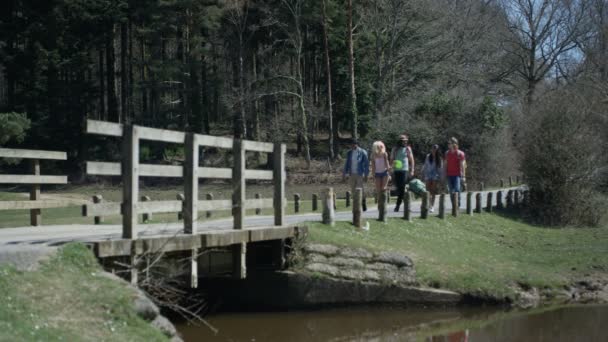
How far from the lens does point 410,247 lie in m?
18.0

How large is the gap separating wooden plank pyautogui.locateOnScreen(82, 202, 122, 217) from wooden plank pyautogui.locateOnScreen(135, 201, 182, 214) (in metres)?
0.31

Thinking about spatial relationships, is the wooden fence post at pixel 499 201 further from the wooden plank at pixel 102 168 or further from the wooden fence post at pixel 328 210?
the wooden plank at pixel 102 168

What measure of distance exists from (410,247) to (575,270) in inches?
156

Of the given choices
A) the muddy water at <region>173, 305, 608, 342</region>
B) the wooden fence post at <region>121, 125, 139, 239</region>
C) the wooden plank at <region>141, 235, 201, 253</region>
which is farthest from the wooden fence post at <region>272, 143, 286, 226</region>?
the wooden fence post at <region>121, 125, 139, 239</region>

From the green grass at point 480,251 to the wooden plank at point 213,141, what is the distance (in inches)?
144

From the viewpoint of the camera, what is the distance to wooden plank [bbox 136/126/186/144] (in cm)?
1111

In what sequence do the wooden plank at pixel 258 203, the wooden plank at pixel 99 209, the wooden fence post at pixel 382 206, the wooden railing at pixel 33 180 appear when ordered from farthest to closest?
the wooden fence post at pixel 382 206 < the wooden railing at pixel 33 180 < the wooden plank at pixel 258 203 < the wooden plank at pixel 99 209

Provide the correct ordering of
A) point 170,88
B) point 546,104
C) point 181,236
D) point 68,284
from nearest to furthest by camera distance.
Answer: point 68,284, point 181,236, point 546,104, point 170,88

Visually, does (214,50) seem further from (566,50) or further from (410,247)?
(410,247)

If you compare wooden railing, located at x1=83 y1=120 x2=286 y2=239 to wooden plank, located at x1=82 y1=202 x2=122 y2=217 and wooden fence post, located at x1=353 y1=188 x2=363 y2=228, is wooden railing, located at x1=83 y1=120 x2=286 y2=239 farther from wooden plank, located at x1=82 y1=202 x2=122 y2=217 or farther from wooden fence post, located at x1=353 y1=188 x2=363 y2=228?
wooden fence post, located at x1=353 y1=188 x2=363 y2=228

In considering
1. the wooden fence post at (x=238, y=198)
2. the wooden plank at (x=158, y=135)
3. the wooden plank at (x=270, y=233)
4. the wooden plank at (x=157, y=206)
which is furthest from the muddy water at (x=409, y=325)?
the wooden plank at (x=158, y=135)

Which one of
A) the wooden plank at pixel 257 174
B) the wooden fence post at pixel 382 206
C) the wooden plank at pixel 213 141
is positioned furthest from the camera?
the wooden fence post at pixel 382 206

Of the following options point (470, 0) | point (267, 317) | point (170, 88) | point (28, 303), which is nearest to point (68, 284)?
point (28, 303)

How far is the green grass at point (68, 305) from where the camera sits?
7978 millimetres
